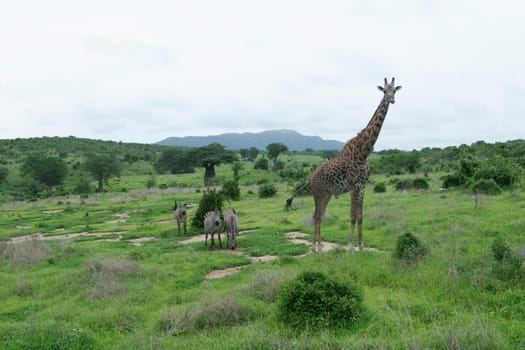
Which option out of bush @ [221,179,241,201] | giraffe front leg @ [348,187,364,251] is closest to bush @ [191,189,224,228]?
giraffe front leg @ [348,187,364,251]

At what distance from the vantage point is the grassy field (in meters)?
6.02

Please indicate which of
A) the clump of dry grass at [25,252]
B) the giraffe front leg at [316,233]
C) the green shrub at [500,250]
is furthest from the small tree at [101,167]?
the green shrub at [500,250]

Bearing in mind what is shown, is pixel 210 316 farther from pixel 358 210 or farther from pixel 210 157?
pixel 210 157

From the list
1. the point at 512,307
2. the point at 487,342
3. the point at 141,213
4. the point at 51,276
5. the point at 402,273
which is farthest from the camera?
the point at 141,213

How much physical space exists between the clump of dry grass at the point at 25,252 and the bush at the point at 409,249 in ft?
38.8

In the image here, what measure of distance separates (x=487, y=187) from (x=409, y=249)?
49.0 ft

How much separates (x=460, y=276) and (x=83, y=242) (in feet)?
53.2

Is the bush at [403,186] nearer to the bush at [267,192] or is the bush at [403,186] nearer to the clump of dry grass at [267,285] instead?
the bush at [267,192]

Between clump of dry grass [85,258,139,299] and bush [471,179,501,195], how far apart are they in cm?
1859

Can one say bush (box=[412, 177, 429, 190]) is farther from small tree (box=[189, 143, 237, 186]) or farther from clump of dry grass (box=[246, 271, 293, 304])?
small tree (box=[189, 143, 237, 186])

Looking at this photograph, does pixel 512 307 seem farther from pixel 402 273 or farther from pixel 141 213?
pixel 141 213

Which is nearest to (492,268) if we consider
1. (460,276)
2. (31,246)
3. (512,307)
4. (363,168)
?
(460,276)

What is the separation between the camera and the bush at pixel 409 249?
31.3 feet

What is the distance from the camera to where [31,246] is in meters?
15.1
